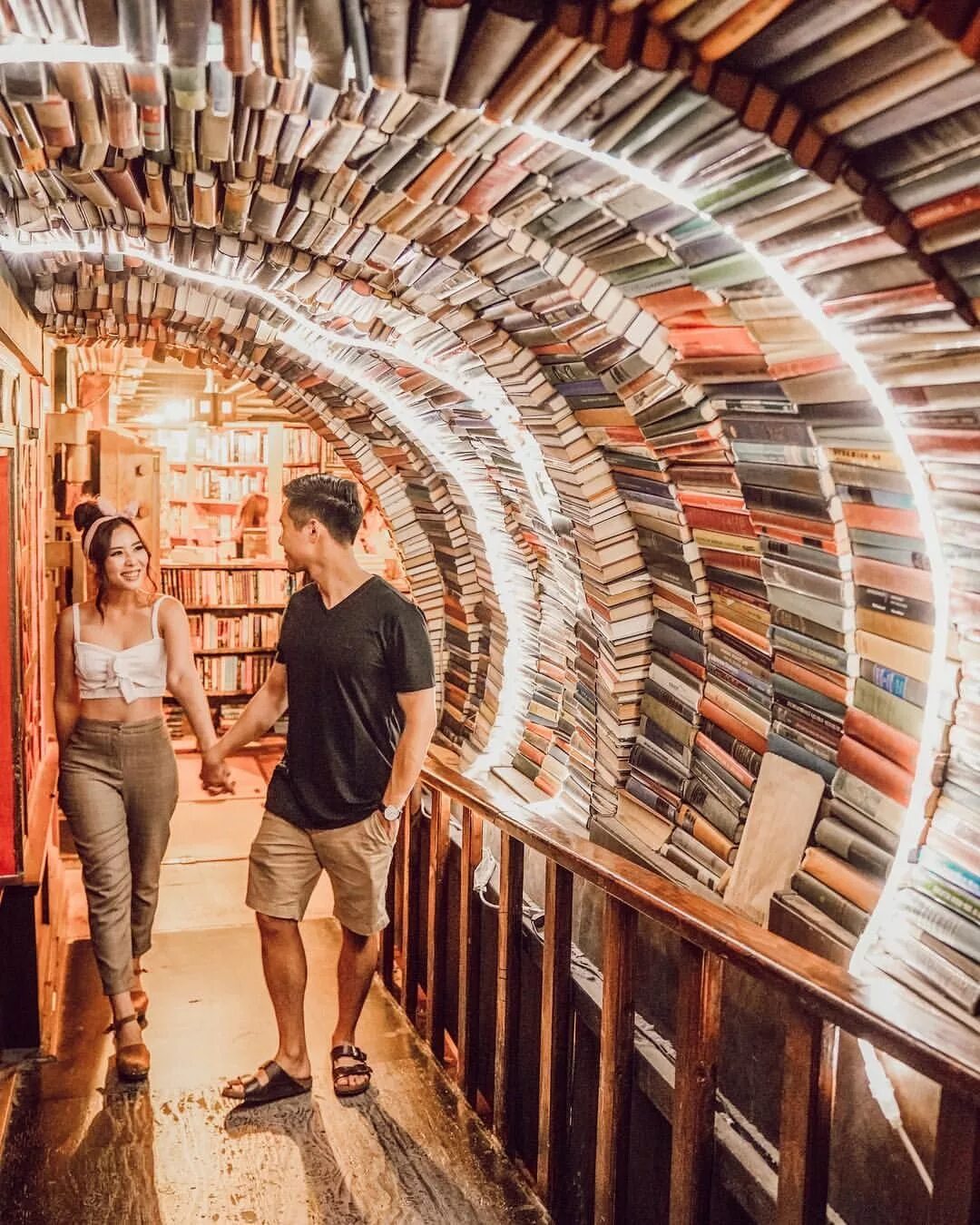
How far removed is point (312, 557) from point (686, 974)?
1.56 metres

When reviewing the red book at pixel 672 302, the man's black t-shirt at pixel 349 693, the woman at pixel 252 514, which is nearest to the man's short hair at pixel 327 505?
the man's black t-shirt at pixel 349 693

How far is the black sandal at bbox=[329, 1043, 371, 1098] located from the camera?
130 inches

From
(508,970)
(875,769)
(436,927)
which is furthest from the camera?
(436,927)

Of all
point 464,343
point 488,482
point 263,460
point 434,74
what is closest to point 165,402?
point 263,460

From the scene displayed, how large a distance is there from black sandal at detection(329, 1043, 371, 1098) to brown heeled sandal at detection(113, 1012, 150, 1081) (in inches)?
22.3

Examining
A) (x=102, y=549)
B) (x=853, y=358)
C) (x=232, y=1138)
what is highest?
(x=853, y=358)

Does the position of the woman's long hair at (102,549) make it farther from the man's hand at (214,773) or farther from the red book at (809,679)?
the red book at (809,679)

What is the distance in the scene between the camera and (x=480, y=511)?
16.5 feet

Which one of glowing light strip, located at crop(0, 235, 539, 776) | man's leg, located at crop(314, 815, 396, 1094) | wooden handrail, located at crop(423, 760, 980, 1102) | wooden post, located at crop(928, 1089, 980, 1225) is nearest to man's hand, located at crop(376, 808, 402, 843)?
man's leg, located at crop(314, 815, 396, 1094)

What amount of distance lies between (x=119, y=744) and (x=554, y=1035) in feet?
5.32

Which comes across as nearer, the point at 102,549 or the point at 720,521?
the point at 720,521

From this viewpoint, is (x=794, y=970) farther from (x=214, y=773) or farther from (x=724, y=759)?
(x=214, y=773)

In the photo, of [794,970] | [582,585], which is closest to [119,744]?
[582,585]

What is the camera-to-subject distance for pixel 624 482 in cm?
331
